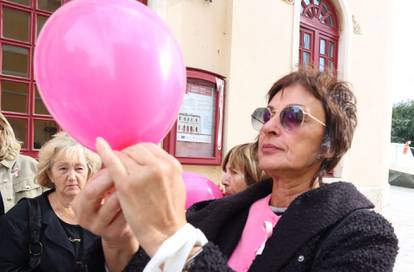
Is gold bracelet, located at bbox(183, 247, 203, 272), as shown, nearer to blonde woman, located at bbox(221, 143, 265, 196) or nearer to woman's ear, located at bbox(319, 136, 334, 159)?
woman's ear, located at bbox(319, 136, 334, 159)

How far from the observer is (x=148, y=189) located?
3.04 feet

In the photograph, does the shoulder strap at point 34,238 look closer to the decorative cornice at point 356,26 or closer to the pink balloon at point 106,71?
the pink balloon at point 106,71

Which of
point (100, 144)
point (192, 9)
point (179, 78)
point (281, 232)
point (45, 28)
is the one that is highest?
point (192, 9)

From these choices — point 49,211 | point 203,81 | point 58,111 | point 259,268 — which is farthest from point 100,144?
point 203,81

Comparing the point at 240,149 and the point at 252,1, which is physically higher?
the point at 252,1

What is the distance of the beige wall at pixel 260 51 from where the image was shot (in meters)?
5.36

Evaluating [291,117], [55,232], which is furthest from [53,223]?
[291,117]

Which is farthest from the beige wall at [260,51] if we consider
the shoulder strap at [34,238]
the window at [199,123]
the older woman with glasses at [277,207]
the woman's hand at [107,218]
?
the woman's hand at [107,218]

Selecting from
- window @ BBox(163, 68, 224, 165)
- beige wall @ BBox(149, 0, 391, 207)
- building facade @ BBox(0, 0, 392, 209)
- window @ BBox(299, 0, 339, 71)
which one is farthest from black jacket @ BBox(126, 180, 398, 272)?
window @ BBox(299, 0, 339, 71)

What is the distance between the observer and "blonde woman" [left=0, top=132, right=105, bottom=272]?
2189 millimetres

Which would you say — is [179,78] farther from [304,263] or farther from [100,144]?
[304,263]

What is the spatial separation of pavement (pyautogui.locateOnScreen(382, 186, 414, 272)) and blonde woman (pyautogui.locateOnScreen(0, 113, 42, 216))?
181 inches

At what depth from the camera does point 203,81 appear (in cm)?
521

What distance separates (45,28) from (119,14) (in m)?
0.22
